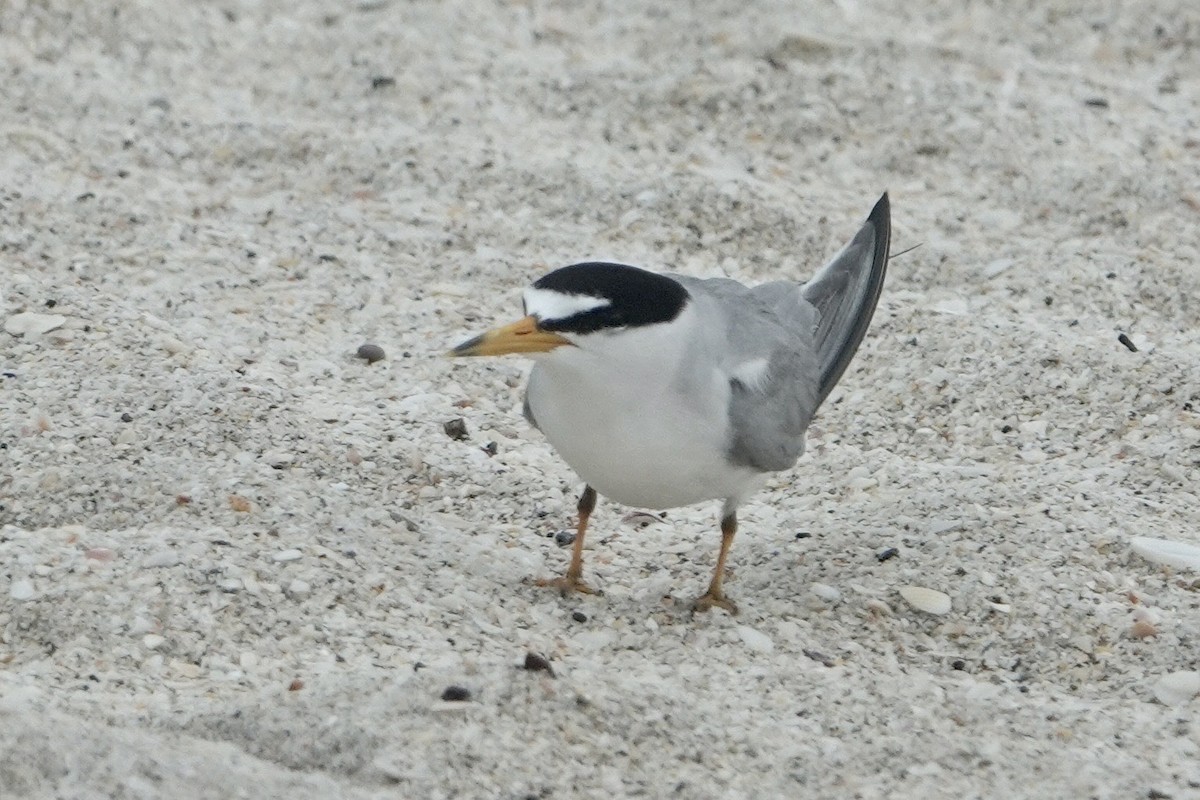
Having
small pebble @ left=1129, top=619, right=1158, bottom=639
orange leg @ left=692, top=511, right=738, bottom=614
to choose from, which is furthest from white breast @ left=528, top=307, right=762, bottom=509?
small pebble @ left=1129, top=619, right=1158, bottom=639

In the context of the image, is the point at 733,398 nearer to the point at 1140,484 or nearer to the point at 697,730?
the point at 697,730

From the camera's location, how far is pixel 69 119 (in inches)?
237

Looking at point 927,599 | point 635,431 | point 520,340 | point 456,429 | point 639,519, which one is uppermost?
point 520,340

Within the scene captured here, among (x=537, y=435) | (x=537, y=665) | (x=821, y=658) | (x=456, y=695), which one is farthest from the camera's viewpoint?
(x=537, y=435)

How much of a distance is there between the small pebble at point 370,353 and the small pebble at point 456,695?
176 cm

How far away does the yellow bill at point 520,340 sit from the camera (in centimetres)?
354

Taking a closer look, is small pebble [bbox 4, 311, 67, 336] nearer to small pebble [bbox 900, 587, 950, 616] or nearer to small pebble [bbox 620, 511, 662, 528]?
small pebble [bbox 620, 511, 662, 528]

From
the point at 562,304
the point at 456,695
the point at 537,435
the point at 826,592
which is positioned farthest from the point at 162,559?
the point at 826,592

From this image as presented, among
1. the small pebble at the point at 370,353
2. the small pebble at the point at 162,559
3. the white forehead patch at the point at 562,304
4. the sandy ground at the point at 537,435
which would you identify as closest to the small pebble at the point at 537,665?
the sandy ground at the point at 537,435

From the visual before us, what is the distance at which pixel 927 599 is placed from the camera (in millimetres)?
3965

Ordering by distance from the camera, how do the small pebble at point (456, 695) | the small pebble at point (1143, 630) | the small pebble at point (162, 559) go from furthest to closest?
the small pebble at point (1143, 630) → the small pebble at point (162, 559) → the small pebble at point (456, 695)

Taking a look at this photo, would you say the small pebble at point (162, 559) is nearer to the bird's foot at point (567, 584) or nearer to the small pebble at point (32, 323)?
the bird's foot at point (567, 584)

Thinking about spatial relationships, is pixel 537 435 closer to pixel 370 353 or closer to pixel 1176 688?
pixel 370 353

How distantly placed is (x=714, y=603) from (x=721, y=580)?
0.09 metres
